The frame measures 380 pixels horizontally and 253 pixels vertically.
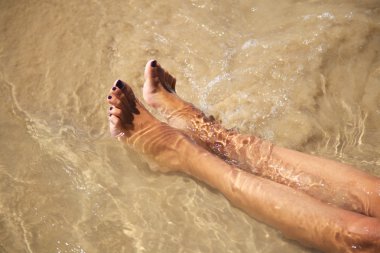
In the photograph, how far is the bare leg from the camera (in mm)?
2037

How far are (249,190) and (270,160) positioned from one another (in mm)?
316

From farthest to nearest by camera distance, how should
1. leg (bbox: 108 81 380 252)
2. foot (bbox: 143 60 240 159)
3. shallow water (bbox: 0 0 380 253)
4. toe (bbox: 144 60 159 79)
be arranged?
toe (bbox: 144 60 159 79)
foot (bbox: 143 60 240 159)
shallow water (bbox: 0 0 380 253)
leg (bbox: 108 81 380 252)

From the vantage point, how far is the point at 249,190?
207cm

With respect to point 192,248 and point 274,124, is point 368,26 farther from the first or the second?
point 192,248

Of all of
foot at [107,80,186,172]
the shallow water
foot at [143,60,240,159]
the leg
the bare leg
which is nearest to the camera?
the leg

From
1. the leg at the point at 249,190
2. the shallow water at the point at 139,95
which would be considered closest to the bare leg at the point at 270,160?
the leg at the point at 249,190

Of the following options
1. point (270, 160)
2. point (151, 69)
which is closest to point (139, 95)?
point (151, 69)

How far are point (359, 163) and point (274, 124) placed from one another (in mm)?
628

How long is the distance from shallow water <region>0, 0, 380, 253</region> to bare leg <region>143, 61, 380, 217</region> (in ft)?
0.89

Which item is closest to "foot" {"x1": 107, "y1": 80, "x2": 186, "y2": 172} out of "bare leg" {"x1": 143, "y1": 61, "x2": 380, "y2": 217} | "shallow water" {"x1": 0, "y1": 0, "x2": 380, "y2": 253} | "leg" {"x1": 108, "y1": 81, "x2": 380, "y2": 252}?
"leg" {"x1": 108, "y1": 81, "x2": 380, "y2": 252}

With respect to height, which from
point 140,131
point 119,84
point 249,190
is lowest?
point 249,190

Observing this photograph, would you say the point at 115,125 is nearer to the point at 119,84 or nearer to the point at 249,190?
Answer: the point at 119,84

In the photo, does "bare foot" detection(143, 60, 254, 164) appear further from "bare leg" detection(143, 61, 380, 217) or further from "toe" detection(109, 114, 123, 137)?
"toe" detection(109, 114, 123, 137)

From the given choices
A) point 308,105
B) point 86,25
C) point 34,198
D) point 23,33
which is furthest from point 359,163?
point 23,33
